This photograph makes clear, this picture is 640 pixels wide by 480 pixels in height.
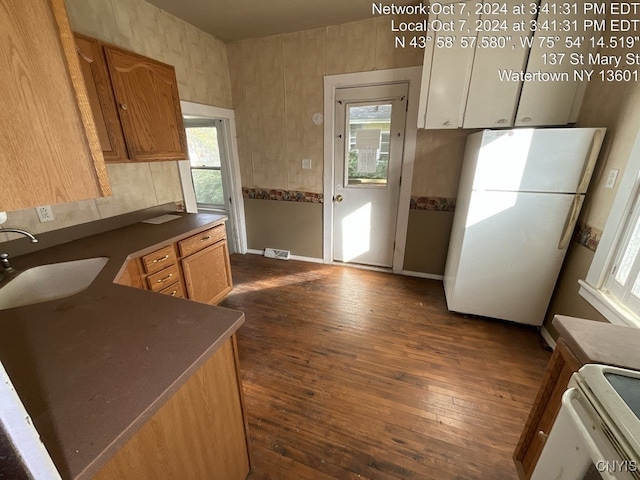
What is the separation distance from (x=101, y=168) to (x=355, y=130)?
255 cm

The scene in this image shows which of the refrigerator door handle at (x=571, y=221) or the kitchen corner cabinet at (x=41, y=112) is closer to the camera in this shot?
the kitchen corner cabinet at (x=41, y=112)

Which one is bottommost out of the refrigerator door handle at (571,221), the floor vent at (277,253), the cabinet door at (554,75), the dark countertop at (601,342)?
the floor vent at (277,253)

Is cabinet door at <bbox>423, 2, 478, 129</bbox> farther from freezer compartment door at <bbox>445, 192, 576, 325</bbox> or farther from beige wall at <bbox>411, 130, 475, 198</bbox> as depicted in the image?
freezer compartment door at <bbox>445, 192, 576, 325</bbox>

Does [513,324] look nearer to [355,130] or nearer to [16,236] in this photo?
[355,130]

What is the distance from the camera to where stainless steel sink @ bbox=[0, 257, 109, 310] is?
4.21 feet

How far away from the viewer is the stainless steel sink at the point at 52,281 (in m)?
1.28

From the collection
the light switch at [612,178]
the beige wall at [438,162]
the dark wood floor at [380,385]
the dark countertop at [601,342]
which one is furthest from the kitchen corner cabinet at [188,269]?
the light switch at [612,178]

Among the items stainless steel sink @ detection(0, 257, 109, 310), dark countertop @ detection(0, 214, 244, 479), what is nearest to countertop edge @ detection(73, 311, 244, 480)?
dark countertop @ detection(0, 214, 244, 479)

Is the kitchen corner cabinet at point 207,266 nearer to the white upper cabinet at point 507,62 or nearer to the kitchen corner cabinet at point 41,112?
the kitchen corner cabinet at point 41,112

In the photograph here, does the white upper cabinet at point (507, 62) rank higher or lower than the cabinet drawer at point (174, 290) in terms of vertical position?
higher

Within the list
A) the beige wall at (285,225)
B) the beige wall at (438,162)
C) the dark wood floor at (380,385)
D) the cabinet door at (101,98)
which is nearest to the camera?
the dark wood floor at (380,385)

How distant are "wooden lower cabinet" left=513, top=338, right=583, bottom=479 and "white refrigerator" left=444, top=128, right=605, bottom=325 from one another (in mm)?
1151

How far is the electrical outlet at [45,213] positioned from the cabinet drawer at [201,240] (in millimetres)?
770

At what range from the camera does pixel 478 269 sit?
211 centimetres
